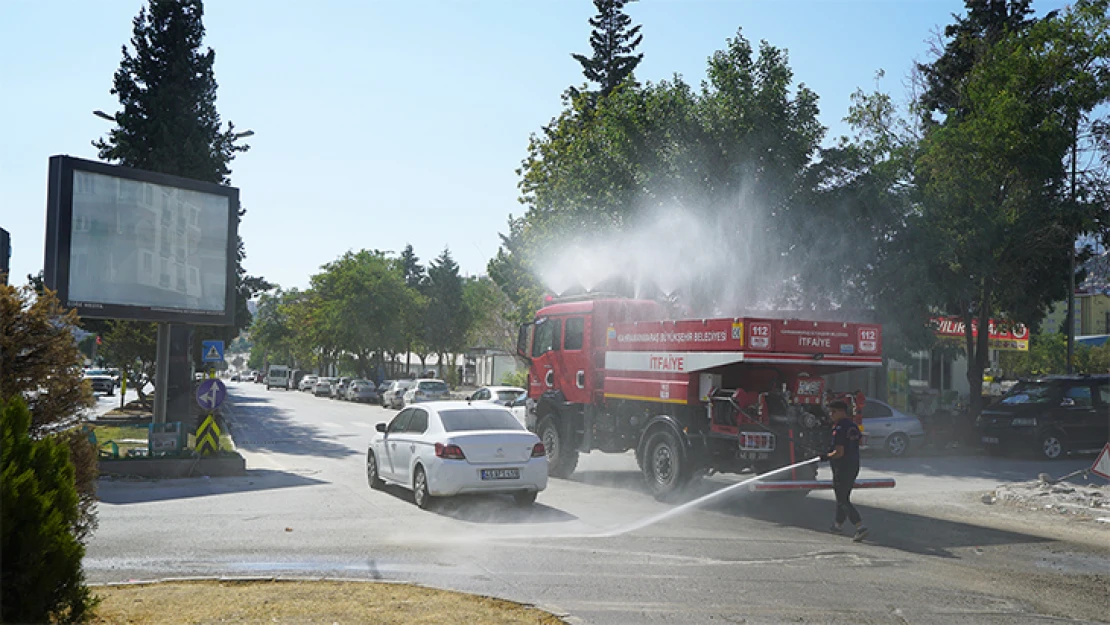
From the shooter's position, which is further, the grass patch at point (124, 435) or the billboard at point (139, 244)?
the grass patch at point (124, 435)

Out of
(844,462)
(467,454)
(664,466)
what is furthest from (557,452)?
(844,462)

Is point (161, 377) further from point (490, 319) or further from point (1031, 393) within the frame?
point (490, 319)

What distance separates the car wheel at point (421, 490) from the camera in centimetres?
1264

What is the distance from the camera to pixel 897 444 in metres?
22.7

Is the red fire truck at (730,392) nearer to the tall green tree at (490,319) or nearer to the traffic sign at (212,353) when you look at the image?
the traffic sign at (212,353)

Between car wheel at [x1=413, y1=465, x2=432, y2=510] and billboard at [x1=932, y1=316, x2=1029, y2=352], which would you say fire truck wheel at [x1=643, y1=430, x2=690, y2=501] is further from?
billboard at [x1=932, y1=316, x2=1029, y2=352]

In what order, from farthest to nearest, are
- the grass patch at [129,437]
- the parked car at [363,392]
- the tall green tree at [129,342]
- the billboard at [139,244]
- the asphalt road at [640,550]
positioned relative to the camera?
1. the parked car at [363,392]
2. the tall green tree at [129,342]
3. the grass patch at [129,437]
4. the billboard at [139,244]
5. the asphalt road at [640,550]

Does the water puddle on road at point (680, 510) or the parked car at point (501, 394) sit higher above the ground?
the parked car at point (501, 394)

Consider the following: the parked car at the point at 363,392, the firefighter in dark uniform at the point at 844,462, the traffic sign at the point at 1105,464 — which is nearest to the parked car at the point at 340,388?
the parked car at the point at 363,392

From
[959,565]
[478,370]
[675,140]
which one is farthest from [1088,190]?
[478,370]

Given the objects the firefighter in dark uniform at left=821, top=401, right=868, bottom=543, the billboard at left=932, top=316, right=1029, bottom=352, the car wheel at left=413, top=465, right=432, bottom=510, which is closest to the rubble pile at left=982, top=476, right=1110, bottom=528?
the firefighter in dark uniform at left=821, top=401, right=868, bottom=543

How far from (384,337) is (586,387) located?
5837cm

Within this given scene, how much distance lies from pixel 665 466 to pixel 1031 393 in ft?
44.0

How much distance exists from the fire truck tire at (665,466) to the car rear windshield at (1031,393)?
1292 centimetres
